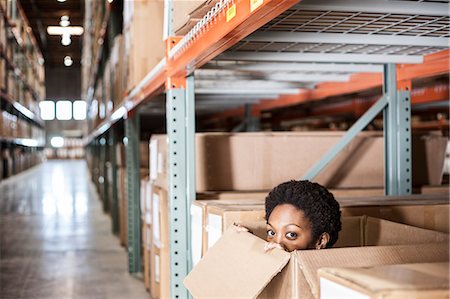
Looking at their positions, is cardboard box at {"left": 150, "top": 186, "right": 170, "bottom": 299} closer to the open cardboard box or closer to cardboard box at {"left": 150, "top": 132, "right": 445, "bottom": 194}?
cardboard box at {"left": 150, "top": 132, "right": 445, "bottom": 194}

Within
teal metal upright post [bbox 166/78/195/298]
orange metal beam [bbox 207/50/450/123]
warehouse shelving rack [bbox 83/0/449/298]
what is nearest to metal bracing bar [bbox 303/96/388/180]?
warehouse shelving rack [bbox 83/0/449/298]

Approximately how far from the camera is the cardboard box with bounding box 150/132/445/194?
291cm

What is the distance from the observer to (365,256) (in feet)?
4.59

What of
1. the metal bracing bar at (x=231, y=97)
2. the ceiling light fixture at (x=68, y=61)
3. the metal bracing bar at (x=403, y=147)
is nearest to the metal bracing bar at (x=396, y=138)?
the metal bracing bar at (x=403, y=147)

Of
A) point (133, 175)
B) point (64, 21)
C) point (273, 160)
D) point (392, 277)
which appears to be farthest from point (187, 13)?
point (64, 21)

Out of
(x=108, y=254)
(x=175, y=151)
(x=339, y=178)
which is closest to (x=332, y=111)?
(x=108, y=254)

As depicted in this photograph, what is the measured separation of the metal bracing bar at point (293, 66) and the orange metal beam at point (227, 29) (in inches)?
23.6

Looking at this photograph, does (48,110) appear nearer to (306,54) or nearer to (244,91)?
(244,91)

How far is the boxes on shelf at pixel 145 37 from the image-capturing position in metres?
3.53

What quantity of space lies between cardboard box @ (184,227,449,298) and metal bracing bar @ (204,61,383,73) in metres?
1.49

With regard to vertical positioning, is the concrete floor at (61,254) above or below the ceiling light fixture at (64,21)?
below

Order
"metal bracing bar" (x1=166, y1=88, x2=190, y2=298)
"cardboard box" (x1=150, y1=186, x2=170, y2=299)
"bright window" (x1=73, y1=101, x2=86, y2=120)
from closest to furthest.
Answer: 1. "metal bracing bar" (x1=166, y1=88, x2=190, y2=298)
2. "cardboard box" (x1=150, y1=186, x2=170, y2=299)
3. "bright window" (x1=73, y1=101, x2=86, y2=120)

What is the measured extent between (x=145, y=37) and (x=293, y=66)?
1.03 meters

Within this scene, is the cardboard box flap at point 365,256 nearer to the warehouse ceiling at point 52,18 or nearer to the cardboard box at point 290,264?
the cardboard box at point 290,264
